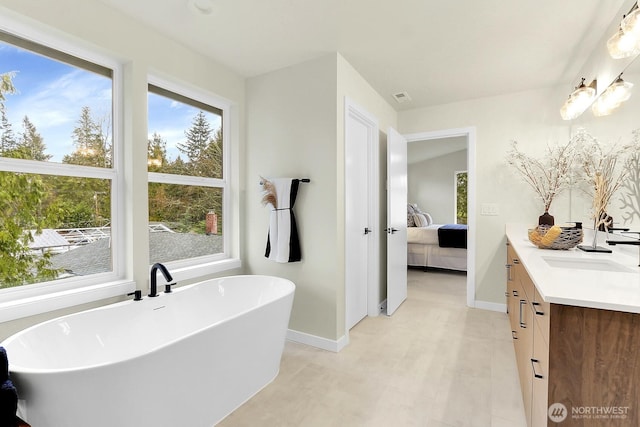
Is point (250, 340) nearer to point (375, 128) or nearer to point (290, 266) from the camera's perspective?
point (290, 266)

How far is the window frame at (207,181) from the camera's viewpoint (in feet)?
7.97

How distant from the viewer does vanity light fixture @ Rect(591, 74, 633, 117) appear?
70.5 inches

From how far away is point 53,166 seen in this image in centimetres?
183

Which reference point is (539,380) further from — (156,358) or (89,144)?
(89,144)

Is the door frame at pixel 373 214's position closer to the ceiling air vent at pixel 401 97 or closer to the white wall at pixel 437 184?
the ceiling air vent at pixel 401 97

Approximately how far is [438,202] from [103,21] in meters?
7.56

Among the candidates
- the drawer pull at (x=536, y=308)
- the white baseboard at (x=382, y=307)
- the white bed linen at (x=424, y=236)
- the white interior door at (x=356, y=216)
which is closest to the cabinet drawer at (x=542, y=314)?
the drawer pull at (x=536, y=308)

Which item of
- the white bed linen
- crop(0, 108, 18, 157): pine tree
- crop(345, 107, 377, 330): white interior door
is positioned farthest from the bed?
crop(0, 108, 18, 157): pine tree

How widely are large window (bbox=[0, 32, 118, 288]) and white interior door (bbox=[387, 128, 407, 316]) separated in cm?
249

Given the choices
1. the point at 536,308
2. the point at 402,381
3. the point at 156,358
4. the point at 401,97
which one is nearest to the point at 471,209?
the point at 401,97

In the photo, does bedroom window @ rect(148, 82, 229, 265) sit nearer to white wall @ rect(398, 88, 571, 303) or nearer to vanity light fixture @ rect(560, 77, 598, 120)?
white wall @ rect(398, 88, 571, 303)

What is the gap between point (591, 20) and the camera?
2.02 meters

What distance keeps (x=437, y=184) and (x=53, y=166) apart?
7.74 m

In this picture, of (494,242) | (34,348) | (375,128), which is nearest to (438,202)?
(494,242)
